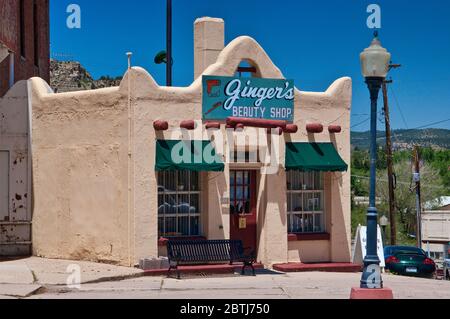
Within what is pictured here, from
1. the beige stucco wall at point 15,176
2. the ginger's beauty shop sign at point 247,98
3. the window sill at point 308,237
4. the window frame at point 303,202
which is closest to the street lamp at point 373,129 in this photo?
the ginger's beauty shop sign at point 247,98

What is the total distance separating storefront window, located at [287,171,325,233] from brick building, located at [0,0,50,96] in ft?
25.2

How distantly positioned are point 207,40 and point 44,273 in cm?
696

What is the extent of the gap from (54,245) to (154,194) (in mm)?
3010

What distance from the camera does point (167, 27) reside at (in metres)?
23.6

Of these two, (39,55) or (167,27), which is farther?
(39,55)

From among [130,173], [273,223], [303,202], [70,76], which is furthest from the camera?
[70,76]

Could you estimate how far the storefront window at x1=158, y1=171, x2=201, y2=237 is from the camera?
66.8 ft

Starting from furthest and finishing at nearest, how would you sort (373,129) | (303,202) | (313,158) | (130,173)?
1. (303,202)
2. (313,158)
3. (130,173)
4. (373,129)

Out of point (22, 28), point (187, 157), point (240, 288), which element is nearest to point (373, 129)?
point (240, 288)

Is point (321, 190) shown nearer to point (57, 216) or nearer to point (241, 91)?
point (241, 91)

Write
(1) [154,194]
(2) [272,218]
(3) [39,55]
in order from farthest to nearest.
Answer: (3) [39,55] → (2) [272,218] → (1) [154,194]

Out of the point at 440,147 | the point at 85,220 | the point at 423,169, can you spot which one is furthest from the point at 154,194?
the point at 440,147

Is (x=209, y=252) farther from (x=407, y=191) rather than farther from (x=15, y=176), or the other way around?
(x=407, y=191)

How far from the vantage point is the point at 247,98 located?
20.8 m
